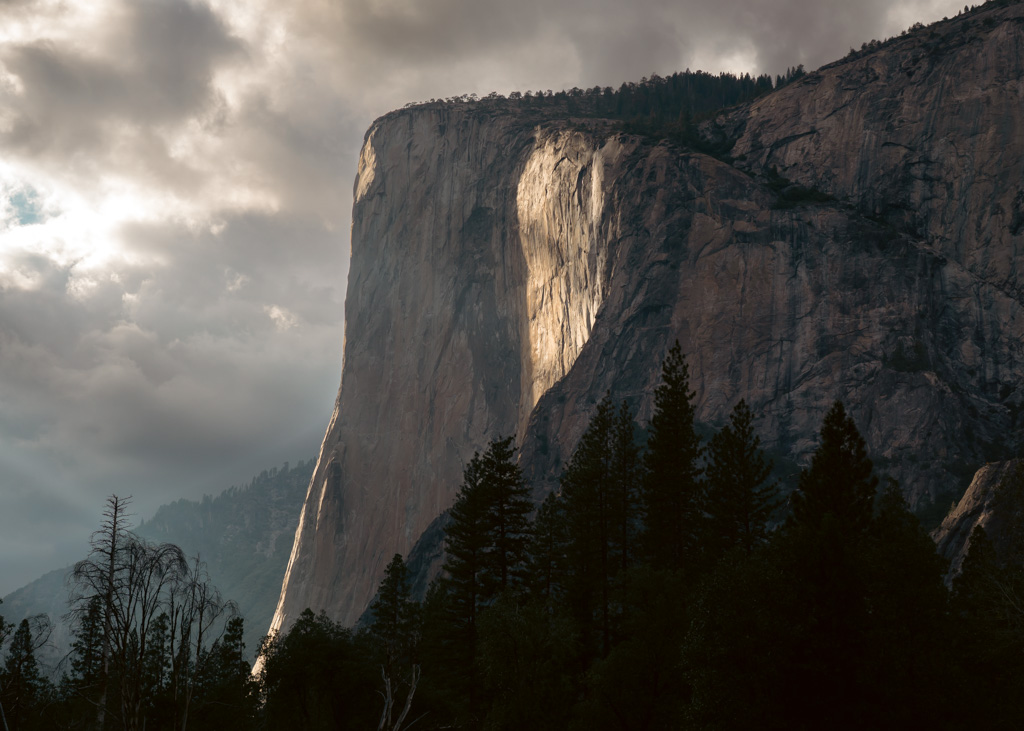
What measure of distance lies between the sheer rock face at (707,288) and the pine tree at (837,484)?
56.5 m

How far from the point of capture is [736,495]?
48656 millimetres

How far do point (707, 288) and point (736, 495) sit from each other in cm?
7299

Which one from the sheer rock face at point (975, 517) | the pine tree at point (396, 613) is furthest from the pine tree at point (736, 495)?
the sheer rock face at point (975, 517)

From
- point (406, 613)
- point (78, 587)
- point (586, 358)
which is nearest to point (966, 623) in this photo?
point (406, 613)

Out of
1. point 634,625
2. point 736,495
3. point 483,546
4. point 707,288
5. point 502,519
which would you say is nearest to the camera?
point 634,625

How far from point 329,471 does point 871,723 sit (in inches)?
5707

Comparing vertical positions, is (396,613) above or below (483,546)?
below

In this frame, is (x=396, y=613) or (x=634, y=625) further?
(x=396, y=613)

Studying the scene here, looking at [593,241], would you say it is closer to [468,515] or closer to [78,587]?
[468,515]

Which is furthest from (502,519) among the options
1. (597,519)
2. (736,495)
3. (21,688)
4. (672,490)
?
(21,688)

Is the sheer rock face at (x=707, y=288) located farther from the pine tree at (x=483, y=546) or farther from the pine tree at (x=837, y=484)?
the pine tree at (x=483, y=546)

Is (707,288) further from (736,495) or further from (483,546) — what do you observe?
(483,546)

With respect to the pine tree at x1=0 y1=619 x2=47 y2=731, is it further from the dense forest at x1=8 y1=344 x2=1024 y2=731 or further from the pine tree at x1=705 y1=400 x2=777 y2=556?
the pine tree at x1=705 y1=400 x2=777 y2=556

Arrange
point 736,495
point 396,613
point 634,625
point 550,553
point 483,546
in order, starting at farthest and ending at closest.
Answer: point 396,613, point 550,553, point 736,495, point 483,546, point 634,625
